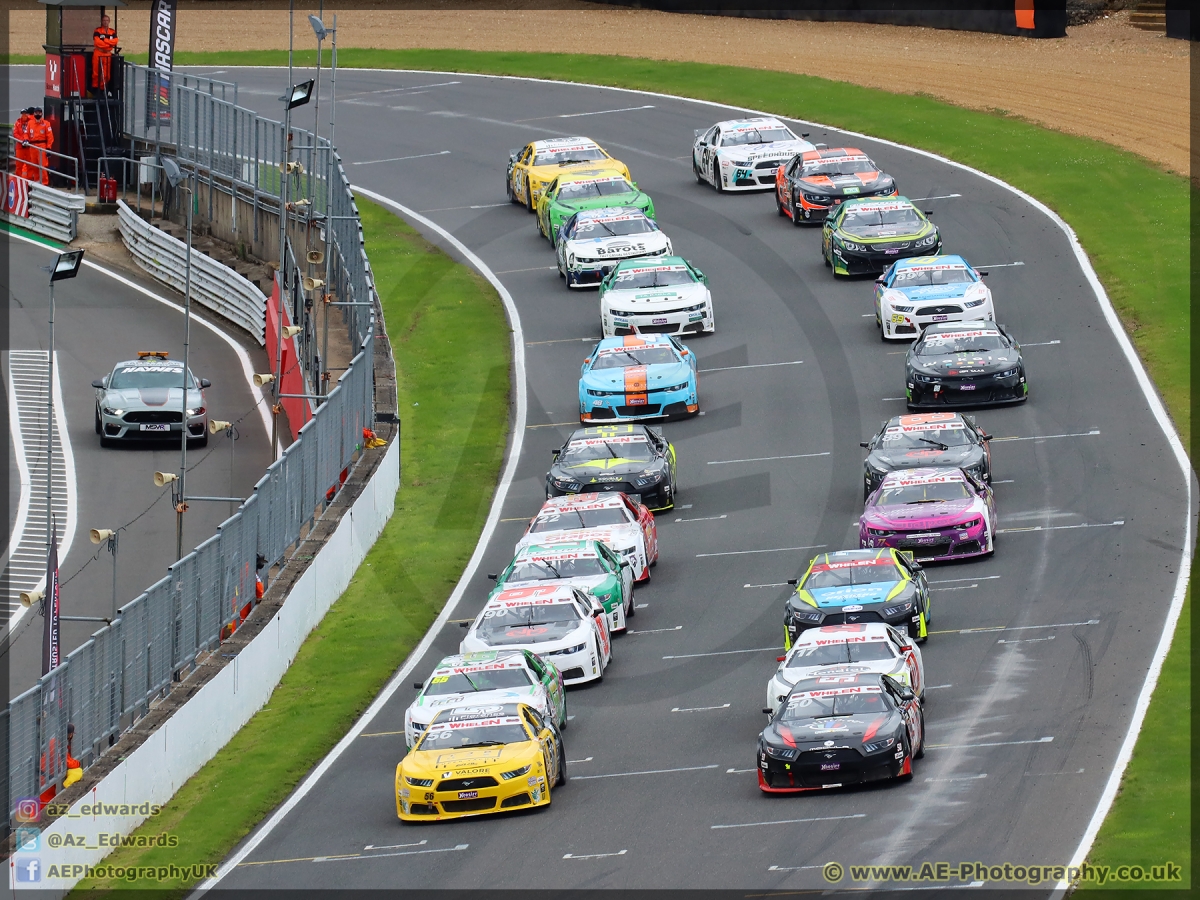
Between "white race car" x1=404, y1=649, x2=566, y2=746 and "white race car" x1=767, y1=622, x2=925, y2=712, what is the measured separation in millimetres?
2539

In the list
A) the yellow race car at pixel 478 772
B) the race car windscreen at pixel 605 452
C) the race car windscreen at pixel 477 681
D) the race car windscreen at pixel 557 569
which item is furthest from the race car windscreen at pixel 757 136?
the yellow race car at pixel 478 772

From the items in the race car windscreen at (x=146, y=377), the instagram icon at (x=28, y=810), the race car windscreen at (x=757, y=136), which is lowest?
the instagram icon at (x=28, y=810)

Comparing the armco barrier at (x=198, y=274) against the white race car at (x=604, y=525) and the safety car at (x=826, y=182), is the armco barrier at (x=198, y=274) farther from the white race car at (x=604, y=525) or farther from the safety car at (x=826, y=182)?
the white race car at (x=604, y=525)

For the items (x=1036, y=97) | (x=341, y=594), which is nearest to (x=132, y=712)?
(x=341, y=594)

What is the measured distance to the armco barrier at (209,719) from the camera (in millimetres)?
21656

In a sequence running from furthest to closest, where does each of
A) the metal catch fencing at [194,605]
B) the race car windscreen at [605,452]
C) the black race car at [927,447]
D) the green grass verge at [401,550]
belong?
the race car windscreen at [605,452] < the black race car at [927,447] < the green grass verge at [401,550] < the metal catch fencing at [194,605]

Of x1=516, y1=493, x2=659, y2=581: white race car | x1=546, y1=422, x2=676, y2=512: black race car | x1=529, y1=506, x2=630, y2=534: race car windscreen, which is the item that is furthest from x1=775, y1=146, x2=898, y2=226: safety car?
x1=529, y1=506, x2=630, y2=534: race car windscreen

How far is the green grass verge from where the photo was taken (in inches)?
944

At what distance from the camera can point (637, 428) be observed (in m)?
34.2

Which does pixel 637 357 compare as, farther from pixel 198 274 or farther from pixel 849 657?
pixel 849 657

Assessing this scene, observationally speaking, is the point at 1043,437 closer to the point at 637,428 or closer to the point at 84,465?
the point at 637,428

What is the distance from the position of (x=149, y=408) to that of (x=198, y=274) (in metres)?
10.6

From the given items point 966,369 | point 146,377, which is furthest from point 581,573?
point 146,377

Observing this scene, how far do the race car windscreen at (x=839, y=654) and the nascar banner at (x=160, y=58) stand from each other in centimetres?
3129
